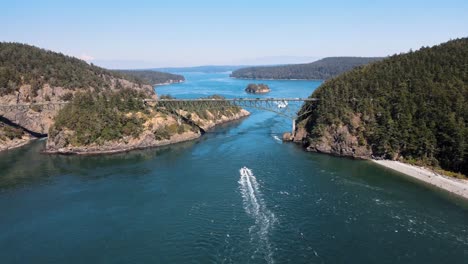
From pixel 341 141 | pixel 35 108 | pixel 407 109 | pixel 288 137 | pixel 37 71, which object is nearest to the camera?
pixel 407 109

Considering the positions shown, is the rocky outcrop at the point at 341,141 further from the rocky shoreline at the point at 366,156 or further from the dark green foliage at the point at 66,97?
the dark green foliage at the point at 66,97

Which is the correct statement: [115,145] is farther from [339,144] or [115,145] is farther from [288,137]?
[339,144]

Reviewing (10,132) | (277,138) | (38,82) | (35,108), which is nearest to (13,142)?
(10,132)

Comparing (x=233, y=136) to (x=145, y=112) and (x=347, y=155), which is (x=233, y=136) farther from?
(x=347, y=155)

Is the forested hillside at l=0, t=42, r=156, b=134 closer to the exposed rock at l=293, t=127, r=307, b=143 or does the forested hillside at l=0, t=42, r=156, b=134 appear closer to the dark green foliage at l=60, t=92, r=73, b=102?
the dark green foliage at l=60, t=92, r=73, b=102

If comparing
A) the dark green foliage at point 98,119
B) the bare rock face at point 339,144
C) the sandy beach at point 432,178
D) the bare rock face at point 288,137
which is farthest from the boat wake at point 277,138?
the dark green foliage at point 98,119

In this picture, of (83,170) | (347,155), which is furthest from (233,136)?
(83,170)

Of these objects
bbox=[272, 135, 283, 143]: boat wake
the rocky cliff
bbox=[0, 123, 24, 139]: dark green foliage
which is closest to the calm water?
the rocky cliff
